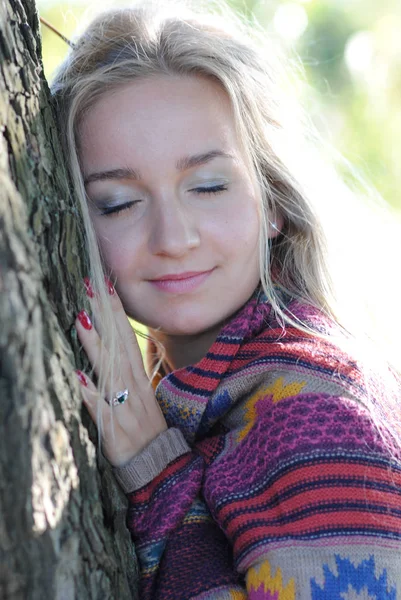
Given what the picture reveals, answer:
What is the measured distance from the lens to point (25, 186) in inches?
51.6

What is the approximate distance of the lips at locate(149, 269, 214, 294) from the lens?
6.23 ft

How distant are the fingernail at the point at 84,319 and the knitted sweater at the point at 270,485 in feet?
1.03

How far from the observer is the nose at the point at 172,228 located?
180 cm

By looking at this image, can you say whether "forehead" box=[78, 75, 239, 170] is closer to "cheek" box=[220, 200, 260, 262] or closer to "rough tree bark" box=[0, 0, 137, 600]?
"cheek" box=[220, 200, 260, 262]

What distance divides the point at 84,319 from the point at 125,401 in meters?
0.24

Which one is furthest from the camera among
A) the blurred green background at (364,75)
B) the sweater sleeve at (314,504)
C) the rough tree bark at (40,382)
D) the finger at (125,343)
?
the blurred green background at (364,75)

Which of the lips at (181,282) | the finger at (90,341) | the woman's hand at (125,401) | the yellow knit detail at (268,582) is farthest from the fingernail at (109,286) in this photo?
the yellow knit detail at (268,582)

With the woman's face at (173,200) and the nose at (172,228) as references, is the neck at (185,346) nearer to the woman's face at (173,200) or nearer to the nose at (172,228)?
the woman's face at (173,200)

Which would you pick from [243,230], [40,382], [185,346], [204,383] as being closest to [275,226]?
[243,230]

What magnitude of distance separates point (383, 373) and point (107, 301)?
646mm

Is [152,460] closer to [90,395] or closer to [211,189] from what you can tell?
[90,395]

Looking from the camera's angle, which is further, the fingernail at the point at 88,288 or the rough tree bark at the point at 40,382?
the fingernail at the point at 88,288

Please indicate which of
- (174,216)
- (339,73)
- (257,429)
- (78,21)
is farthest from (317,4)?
(257,429)

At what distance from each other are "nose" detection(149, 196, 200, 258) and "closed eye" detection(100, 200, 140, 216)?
0.07m
